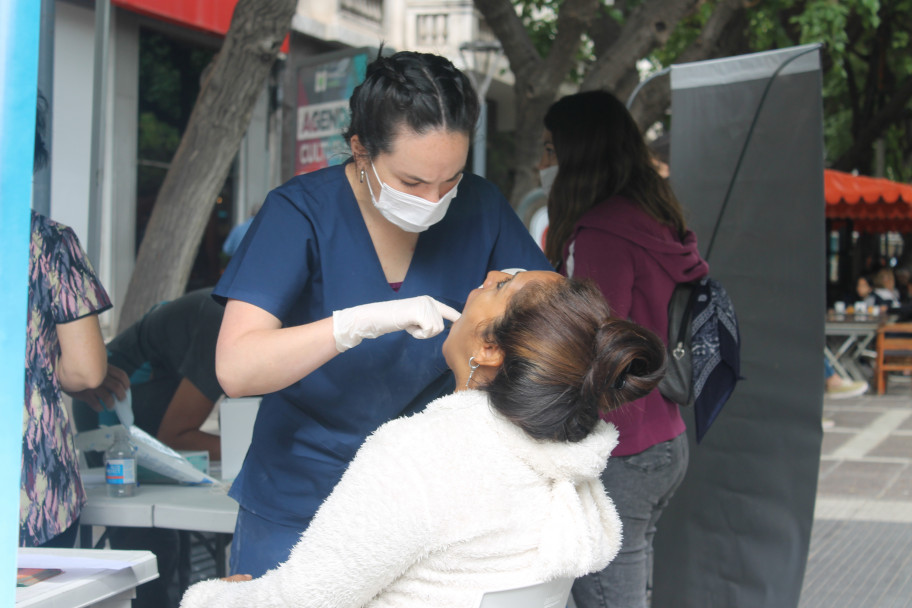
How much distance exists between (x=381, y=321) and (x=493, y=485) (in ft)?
1.26

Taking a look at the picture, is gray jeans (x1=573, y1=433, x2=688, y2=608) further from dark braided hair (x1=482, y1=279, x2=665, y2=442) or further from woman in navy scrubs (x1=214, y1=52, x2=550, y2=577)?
dark braided hair (x1=482, y1=279, x2=665, y2=442)

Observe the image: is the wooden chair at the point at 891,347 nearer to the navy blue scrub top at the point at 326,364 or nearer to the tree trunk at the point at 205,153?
the tree trunk at the point at 205,153

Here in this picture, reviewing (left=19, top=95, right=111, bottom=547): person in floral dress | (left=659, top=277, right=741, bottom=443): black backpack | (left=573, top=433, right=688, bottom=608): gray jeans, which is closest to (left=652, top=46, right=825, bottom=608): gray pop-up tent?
(left=659, top=277, right=741, bottom=443): black backpack

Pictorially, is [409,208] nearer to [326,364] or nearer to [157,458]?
[326,364]

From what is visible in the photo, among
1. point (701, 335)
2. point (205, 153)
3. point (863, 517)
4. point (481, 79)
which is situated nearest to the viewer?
point (701, 335)

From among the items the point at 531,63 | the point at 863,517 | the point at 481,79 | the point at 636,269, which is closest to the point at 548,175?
the point at 636,269

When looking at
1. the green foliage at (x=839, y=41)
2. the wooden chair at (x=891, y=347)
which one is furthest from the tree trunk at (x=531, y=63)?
the wooden chair at (x=891, y=347)

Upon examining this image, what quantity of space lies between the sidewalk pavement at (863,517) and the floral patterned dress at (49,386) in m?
3.60

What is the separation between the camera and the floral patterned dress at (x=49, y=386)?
86.8 inches

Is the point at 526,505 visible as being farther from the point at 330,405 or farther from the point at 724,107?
the point at 724,107

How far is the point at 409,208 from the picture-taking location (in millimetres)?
1877

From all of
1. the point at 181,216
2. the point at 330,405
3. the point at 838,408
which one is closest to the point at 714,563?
the point at 330,405

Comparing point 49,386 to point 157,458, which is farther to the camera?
point 157,458

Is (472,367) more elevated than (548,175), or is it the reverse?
(548,175)
